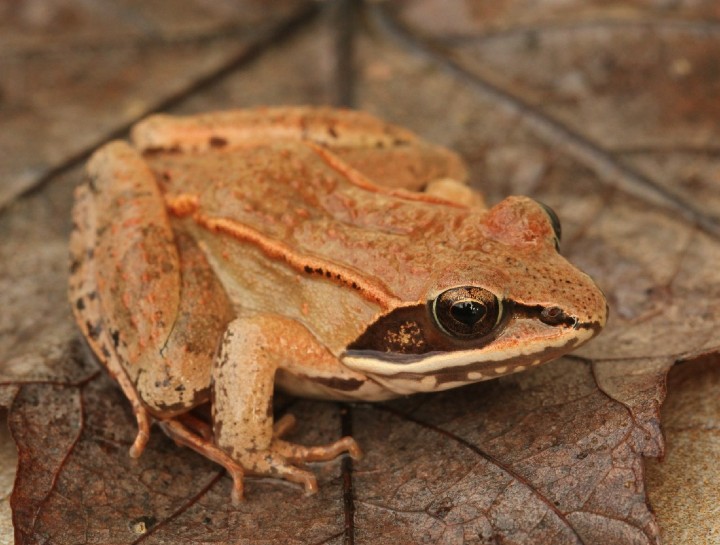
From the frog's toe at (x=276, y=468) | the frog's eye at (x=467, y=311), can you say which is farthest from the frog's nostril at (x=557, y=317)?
the frog's toe at (x=276, y=468)

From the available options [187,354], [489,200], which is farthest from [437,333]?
[489,200]

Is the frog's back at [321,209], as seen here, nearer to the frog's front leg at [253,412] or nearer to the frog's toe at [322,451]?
the frog's front leg at [253,412]

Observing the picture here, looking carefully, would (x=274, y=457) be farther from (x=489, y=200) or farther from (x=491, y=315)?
(x=489, y=200)

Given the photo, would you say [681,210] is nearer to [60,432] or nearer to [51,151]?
[60,432]

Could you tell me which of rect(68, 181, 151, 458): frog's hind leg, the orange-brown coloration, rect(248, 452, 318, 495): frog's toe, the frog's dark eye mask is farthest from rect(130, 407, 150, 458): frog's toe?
the frog's dark eye mask

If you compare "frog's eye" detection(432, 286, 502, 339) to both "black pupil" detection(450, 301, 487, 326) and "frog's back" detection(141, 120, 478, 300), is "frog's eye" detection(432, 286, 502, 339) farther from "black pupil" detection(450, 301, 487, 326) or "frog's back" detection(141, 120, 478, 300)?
"frog's back" detection(141, 120, 478, 300)
